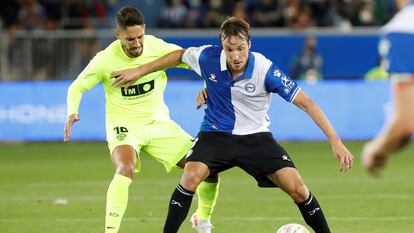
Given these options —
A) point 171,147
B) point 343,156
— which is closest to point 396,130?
point 343,156

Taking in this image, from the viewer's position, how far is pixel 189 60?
899cm

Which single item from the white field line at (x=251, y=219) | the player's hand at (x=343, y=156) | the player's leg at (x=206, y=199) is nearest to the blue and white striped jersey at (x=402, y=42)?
A: the player's hand at (x=343, y=156)

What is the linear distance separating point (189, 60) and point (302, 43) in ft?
52.7

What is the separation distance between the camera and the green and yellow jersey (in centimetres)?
980

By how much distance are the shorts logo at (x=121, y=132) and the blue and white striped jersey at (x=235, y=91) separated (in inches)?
40.5

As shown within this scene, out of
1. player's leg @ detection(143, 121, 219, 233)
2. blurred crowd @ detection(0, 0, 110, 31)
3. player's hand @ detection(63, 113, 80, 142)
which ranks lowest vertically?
blurred crowd @ detection(0, 0, 110, 31)

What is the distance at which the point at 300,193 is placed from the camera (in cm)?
851

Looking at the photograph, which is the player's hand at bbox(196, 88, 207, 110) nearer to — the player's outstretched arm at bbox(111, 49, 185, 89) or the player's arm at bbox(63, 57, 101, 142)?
the player's outstretched arm at bbox(111, 49, 185, 89)

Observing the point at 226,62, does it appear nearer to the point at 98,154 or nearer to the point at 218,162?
the point at 218,162

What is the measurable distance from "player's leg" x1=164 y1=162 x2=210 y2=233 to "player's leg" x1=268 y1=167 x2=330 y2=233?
1.98 ft

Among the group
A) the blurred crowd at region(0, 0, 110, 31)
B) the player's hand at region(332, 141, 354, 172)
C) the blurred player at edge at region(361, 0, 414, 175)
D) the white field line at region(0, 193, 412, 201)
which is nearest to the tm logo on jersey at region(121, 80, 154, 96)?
the player's hand at region(332, 141, 354, 172)

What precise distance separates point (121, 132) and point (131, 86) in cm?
48

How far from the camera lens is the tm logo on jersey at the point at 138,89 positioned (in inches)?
389

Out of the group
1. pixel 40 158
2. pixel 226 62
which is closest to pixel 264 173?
pixel 226 62
